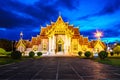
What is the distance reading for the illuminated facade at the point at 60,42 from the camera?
9419cm

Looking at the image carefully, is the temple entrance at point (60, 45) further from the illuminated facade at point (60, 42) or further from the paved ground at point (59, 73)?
the paved ground at point (59, 73)

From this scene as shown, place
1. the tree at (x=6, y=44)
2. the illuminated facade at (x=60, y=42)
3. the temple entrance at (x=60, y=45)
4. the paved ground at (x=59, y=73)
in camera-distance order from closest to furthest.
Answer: the paved ground at (x=59, y=73), the illuminated facade at (x=60, y=42), the temple entrance at (x=60, y=45), the tree at (x=6, y=44)

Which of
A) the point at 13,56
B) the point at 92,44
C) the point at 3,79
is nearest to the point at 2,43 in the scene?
the point at 92,44

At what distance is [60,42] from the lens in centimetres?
9569

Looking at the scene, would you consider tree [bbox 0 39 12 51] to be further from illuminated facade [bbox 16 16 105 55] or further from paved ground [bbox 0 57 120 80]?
paved ground [bbox 0 57 120 80]

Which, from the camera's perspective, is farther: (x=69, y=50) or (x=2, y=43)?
(x=2, y=43)

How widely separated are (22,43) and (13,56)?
48.6 meters

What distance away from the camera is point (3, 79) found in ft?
54.8

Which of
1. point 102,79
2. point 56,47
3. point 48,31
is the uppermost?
point 48,31

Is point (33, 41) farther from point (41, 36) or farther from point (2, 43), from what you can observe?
point (2, 43)

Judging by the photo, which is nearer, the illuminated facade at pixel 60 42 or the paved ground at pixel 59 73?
the paved ground at pixel 59 73

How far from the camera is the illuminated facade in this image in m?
94.2

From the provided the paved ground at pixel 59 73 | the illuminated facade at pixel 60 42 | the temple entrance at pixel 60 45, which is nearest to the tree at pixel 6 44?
the illuminated facade at pixel 60 42

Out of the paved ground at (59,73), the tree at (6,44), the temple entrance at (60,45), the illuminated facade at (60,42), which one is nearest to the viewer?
the paved ground at (59,73)
